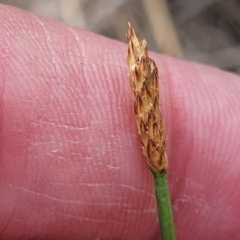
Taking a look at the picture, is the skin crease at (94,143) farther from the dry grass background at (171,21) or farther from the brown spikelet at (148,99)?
the dry grass background at (171,21)

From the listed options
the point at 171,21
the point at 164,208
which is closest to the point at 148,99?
the point at 164,208

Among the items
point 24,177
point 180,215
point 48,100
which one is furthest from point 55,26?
point 180,215

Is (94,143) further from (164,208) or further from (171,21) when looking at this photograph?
(171,21)

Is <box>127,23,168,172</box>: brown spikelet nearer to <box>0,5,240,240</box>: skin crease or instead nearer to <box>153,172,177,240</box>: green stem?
<box>153,172,177,240</box>: green stem

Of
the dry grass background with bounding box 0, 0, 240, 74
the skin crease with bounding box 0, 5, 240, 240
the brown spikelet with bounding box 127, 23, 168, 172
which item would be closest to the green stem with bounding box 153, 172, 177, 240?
the brown spikelet with bounding box 127, 23, 168, 172

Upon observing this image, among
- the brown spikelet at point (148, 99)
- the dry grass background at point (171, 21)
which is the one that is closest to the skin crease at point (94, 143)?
the brown spikelet at point (148, 99)

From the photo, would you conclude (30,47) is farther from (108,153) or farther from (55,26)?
(108,153)
